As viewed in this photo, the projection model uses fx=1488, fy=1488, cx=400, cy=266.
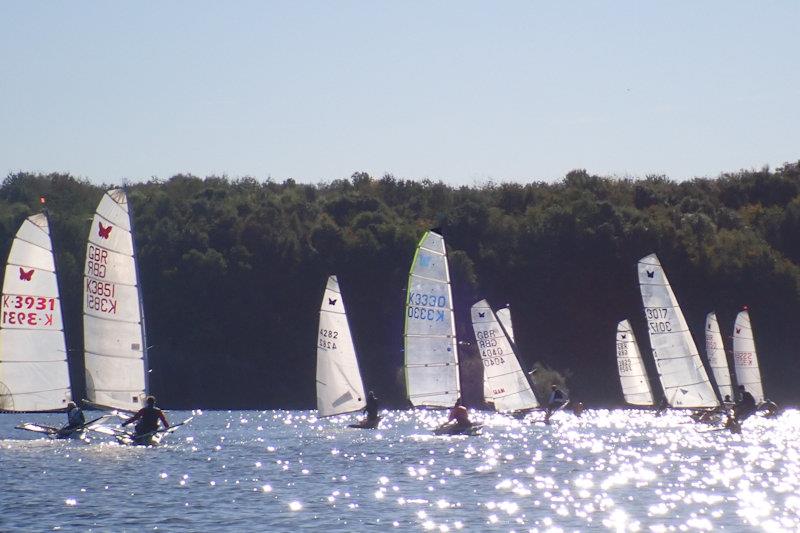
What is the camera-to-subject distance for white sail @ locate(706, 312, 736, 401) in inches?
2653

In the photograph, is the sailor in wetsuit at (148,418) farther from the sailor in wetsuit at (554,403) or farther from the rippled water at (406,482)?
the sailor in wetsuit at (554,403)

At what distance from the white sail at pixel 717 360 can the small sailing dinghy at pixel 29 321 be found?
3434 cm

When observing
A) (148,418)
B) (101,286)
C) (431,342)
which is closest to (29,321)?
(101,286)

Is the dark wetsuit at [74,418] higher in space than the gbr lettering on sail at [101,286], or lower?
lower

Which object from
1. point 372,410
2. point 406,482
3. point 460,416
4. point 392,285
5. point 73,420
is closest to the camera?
point 406,482

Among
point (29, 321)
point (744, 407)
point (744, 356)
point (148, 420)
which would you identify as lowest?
point (744, 407)

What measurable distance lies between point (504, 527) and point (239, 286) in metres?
70.1

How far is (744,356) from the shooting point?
71.5 meters

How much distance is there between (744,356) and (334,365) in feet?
79.3

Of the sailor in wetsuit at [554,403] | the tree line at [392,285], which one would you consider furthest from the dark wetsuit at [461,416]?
the tree line at [392,285]

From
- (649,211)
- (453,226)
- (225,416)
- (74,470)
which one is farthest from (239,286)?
(74,470)

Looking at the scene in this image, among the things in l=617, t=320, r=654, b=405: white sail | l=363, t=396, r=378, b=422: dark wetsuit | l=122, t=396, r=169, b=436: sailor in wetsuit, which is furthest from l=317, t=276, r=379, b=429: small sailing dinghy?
l=617, t=320, r=654, b=405: white sail

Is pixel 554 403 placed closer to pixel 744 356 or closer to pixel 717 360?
pixel 717 360

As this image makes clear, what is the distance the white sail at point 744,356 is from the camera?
71125 mm
